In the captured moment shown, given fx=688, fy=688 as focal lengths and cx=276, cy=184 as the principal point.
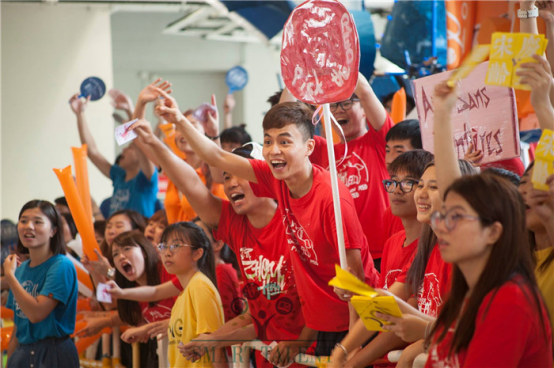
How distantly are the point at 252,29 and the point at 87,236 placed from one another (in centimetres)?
230

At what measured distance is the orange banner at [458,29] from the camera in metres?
4.60

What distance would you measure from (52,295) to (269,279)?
131cm

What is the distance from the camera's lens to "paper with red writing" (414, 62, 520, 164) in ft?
7.77

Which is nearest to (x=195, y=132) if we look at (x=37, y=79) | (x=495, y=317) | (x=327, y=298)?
(x=327, y=298)

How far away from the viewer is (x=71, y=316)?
11.7ft

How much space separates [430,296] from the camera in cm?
203

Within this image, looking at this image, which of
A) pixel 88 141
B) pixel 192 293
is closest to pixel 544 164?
pixel 192 293

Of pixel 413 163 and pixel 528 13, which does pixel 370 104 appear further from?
pixel 528 13

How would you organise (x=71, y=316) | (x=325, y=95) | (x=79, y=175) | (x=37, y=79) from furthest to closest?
(x=37, y=79), (x=79, y=175), (x=71, y=316), (x=325, y=95)

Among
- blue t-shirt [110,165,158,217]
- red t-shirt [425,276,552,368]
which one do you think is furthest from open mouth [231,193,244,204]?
blue t-shirt [110,165,158,217]

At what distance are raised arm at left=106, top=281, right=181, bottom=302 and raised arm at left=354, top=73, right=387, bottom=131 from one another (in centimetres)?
128

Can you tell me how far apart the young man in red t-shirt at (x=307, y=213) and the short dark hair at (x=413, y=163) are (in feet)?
0.69

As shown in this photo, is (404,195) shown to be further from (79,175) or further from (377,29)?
(377,29)

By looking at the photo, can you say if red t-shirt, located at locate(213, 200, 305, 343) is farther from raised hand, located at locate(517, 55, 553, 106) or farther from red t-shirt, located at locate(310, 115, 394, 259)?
raised hand, located at locate(517, 55, 553, 106)
